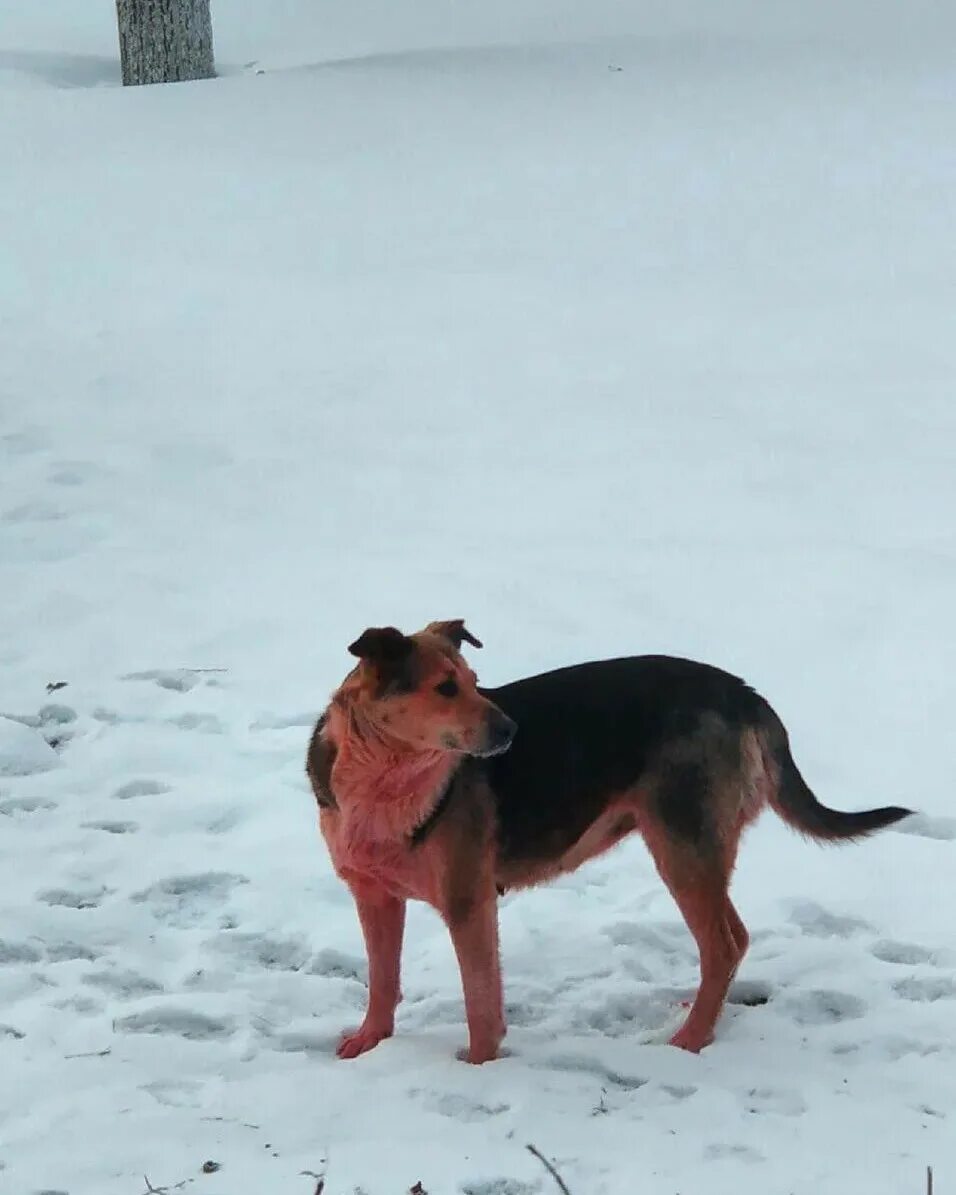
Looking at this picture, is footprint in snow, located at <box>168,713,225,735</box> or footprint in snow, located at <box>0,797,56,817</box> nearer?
footprint in snow, located at <box>0,797,56,817</box>

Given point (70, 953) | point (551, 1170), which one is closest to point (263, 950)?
point (70, 953)

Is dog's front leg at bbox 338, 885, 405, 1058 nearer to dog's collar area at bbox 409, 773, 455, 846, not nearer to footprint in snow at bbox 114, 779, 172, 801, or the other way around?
dog's collar area at bbox 409, 773, 455, 846

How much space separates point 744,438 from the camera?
390 inches

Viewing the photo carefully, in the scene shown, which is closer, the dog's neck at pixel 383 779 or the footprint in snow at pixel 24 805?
the dog's neck at pixel 383 779

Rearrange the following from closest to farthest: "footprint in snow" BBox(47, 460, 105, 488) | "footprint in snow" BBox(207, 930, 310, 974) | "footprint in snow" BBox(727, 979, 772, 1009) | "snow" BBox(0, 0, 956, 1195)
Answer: "snow" BBox(0, 0, 956, 1195), "footprint in snow" BBox(727, 979, 772, 1009), "footprint in snow" BBox(207, 930, 310, 974), "footprint in snow" BBox(47, 460, 105, 488)

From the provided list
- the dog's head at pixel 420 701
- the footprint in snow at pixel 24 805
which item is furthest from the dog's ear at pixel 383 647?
the footprint in snow at pixel 24 805

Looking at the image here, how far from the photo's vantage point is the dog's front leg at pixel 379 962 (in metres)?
4.42

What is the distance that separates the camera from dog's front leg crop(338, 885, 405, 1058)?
442 centimetres

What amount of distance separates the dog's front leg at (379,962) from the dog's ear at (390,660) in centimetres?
69

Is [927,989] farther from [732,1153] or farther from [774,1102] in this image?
[732,1153]

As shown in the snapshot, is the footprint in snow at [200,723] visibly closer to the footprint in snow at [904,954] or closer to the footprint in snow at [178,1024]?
the footprint in snow at [178,1024]

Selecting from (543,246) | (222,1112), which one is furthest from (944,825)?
(543,246)

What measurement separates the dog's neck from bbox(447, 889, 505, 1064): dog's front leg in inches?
12.9

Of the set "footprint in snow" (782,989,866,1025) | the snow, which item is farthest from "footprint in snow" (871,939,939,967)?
"footprint in snow" (782,989,866,1025)
